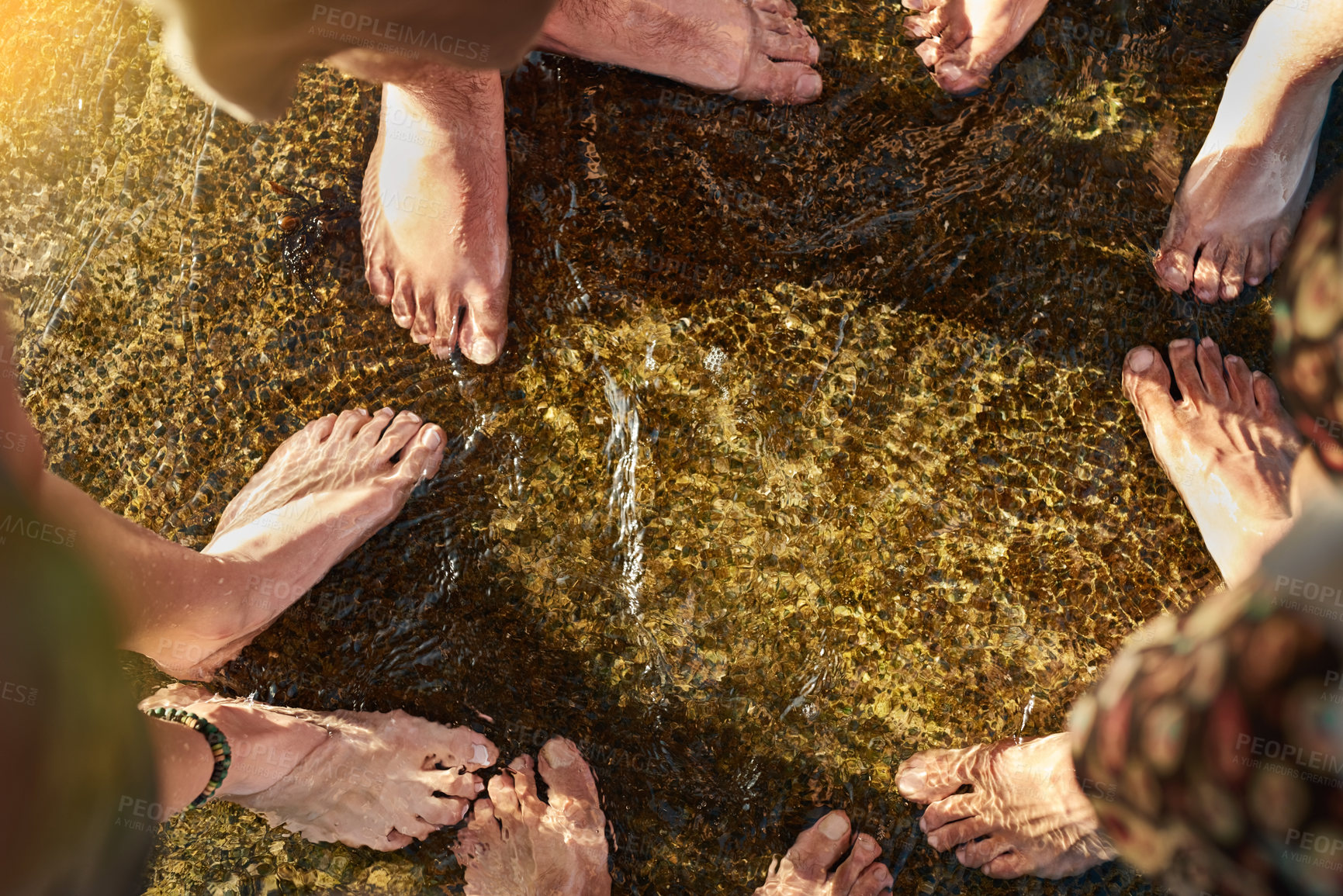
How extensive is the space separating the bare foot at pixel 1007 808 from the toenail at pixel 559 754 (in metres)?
0.74

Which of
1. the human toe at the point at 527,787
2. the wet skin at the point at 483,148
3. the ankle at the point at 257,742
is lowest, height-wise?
the human toe at the point at 527,787

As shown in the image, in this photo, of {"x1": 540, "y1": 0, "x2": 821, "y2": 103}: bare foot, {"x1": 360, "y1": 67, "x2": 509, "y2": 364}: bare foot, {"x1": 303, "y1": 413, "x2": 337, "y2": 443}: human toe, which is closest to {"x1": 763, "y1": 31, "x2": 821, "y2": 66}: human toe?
{"x1": 540, "y1": 0, "x2": 821, "y2": 103}: bare foot

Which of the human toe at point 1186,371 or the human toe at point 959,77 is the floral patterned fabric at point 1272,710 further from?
the human toe at point 959,77

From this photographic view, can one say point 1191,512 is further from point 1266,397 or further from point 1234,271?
point 1234,271

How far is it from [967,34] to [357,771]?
7.25ft

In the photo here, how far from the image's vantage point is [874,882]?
191 cm

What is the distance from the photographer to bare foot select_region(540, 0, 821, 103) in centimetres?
196

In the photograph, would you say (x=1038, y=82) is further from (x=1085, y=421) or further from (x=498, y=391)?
(x=498, y=391)

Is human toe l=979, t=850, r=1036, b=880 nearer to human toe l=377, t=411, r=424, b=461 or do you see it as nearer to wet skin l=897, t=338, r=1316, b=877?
wet skin l=897, t=338, r=1316, b=877

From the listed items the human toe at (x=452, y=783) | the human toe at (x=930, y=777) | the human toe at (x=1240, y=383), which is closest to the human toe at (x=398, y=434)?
the human toe at (x=452, y=783)

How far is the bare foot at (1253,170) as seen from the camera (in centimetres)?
188

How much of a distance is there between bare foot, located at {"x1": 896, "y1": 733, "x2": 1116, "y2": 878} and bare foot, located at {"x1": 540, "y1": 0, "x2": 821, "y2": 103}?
158 cm

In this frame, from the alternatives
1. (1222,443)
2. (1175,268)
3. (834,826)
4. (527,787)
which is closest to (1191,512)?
(1222,443)

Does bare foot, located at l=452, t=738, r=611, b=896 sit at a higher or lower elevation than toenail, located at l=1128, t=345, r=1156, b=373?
lower
